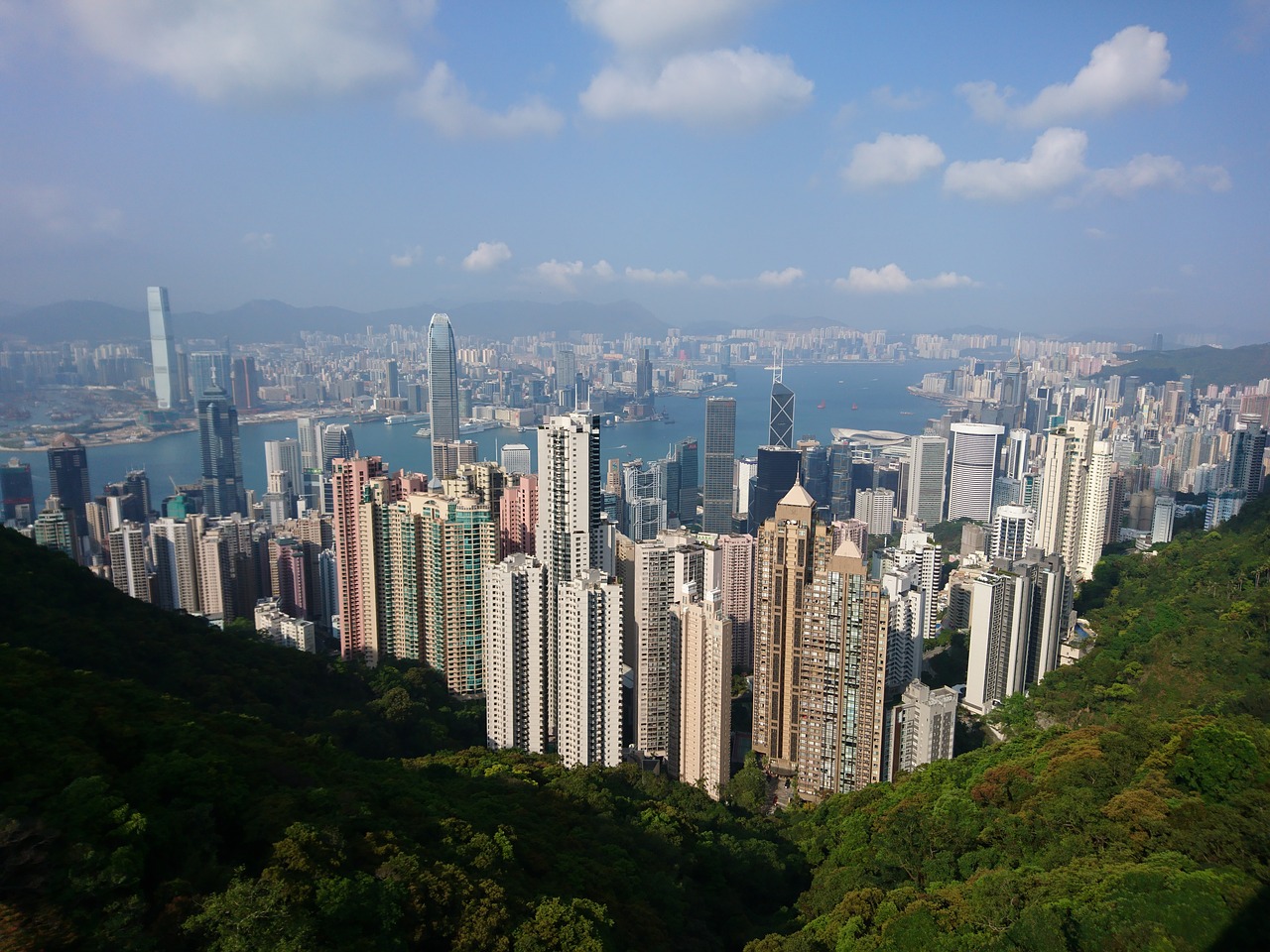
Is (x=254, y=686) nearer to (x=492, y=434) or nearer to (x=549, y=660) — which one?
(x=549, y=660)

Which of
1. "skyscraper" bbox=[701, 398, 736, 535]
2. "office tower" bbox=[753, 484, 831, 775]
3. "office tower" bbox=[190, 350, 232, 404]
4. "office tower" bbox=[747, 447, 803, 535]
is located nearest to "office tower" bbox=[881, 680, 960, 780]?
"office tower" bbox=[753, 484, 831, 775]

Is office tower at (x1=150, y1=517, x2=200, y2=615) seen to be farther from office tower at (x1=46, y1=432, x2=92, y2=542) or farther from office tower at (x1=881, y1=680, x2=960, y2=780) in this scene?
office tower at (x1=881, y1=680, x2=960, y2=780)

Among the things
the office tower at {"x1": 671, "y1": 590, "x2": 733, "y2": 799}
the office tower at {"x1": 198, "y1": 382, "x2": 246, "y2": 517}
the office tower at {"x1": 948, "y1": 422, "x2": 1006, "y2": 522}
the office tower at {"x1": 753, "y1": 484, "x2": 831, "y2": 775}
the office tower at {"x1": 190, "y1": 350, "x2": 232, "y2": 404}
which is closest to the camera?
the office tower at {"x1": 671, "y1": 590, "x2": 733, "y2": 799}

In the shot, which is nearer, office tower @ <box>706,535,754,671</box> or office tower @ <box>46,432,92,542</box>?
office tower @ <box>706,535,754,671</box>

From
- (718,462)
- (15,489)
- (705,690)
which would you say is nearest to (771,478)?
(718,462)

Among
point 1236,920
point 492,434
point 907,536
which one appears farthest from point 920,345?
point 1236,920

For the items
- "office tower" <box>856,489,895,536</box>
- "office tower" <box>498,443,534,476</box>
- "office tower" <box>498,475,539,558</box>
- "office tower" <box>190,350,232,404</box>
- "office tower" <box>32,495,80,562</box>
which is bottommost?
"office tower" <box>856,489,895,536</box>
